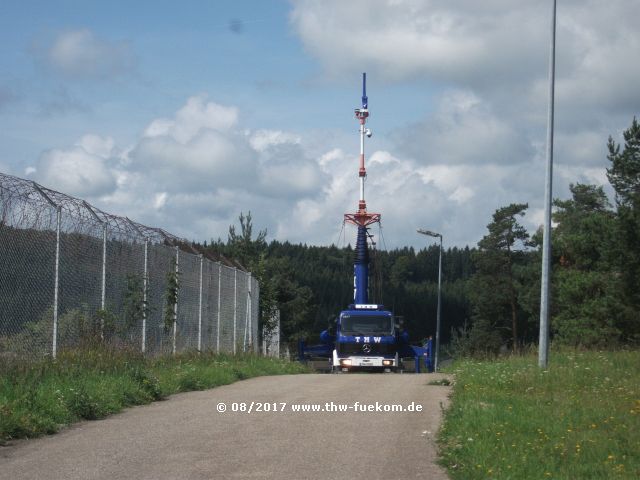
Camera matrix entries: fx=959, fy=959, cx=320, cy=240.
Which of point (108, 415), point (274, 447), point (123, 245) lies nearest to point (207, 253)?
point (123, 245)

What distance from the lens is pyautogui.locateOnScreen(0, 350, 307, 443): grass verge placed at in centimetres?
A: 1071

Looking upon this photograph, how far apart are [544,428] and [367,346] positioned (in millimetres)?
24924

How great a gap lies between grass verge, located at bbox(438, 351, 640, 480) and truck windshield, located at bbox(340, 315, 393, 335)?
61.0 ft

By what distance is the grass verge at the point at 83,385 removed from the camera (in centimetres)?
1071

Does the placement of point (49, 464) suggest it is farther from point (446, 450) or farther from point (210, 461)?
point (446, 450)

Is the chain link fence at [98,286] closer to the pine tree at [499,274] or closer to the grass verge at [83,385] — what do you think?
the grass verge at [83,385]

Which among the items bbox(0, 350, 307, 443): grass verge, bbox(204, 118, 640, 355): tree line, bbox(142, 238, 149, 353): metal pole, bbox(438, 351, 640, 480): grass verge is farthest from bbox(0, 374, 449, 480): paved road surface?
bbox(204, 118, 640, 355): tree line

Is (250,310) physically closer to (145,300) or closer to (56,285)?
(145,300)

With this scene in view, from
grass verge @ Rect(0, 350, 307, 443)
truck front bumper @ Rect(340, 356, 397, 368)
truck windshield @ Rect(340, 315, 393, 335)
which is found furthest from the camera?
truck windshield @ Rect(340, 315, 393, 335)

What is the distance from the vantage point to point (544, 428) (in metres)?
10.2

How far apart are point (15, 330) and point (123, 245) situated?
17.9 feet

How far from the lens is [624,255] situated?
34.3 metres


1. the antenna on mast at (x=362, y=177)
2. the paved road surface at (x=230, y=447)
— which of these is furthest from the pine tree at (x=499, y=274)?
the paved road surface at (x=230, y=447)

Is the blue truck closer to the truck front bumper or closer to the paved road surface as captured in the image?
the truck front bumper
